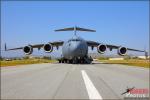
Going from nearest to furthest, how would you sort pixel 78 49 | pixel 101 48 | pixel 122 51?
pixel 78 49 < pixel 101 48 < pixel 122 51

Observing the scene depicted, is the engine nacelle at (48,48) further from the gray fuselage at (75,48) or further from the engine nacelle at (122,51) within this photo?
the engine nacelle at (122,51)

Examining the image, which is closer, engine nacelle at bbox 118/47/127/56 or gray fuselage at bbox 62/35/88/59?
gray fuselage at bbox 62/35/88/59

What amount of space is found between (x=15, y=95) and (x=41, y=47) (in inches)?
1432

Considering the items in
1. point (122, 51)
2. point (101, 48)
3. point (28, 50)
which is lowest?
point (122, 51)

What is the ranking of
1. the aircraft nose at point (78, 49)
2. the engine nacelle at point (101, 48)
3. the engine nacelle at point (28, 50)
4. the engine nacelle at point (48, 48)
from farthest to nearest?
the engine nacelle at point (28, 50) → the engine nacelle at point (48, 48) → the engine nacelle at point (101, 48) → the aircraft nose at point (78, 49)

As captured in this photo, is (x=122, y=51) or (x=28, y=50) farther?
(x=28, y=50)

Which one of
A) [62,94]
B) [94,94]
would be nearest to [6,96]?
[62,94]

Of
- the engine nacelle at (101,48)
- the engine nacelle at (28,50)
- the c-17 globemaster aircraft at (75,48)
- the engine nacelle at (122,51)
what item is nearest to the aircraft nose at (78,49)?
the c-17 globemaster aircraft at (75,48)

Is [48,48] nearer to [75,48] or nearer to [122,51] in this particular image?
[75,48]

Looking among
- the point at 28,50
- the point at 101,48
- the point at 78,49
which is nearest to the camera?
the point at 78,49

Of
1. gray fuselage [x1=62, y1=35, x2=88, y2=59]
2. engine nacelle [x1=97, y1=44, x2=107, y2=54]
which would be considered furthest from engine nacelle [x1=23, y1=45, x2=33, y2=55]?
engine nacelle [x1=97, y1=44, x2=107, y2=54]

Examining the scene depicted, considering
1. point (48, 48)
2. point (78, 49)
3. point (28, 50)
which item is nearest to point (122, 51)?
point (78, 49)

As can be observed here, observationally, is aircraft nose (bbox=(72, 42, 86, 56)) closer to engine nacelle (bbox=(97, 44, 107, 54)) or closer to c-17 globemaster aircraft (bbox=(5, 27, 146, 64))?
c-17 globemaster aircraft (bbox=(5, 27, 146, 64))

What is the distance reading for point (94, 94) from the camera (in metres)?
9.23
